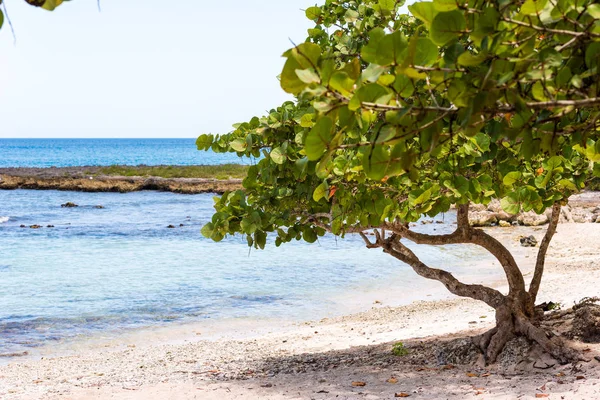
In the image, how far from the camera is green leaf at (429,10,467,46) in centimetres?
217

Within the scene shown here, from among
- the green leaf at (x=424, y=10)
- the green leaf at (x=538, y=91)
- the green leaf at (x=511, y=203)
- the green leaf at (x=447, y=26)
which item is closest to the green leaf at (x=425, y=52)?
the green leaf at (x=447, y=26)

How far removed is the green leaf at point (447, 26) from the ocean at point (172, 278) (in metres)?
11.3

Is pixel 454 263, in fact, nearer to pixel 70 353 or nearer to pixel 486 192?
pixel 70 353

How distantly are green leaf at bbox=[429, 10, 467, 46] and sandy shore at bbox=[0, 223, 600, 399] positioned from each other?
417cm

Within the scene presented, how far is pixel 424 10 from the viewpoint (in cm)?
226

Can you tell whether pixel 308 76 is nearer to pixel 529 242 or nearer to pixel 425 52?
pixel 425 52

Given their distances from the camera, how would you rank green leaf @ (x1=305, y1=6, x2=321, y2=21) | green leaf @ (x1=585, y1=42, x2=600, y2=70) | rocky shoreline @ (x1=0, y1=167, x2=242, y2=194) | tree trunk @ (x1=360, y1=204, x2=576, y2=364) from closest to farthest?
green leaf @ (x1=585, y1=42, x2=600, y2=70)
green leaf @ (x1=305, y1=6, x2=321, y2=21)
tree trunk @ (x1=360, y1=204, x2=576, y2=364)
rocky shoreline @ (x1=0, y1=167, x2=242, y2=194)

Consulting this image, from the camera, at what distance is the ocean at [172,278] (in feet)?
46.8

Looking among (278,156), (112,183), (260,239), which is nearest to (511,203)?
(278,156)

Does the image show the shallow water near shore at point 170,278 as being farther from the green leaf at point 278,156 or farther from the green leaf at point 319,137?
the green leaf at point 319,137

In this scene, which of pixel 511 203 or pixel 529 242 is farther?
pixel 529 242

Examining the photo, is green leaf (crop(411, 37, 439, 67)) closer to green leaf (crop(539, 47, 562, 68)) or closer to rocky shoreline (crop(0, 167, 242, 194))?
green leaf (crop(539, 47, 562, 68))

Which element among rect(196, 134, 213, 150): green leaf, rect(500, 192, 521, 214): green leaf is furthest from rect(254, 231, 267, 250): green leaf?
rect(500, 192, 521, 214): green leaf

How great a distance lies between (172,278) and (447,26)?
17.3 meters
